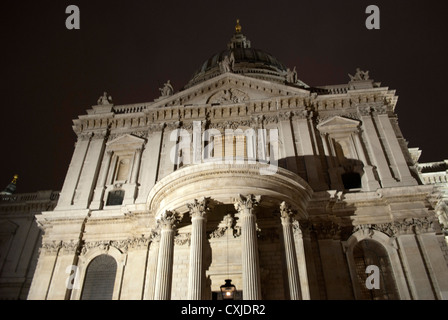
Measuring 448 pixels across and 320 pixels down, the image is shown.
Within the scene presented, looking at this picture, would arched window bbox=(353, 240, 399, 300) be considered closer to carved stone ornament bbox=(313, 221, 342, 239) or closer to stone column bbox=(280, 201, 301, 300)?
carved stone ornament bbox=(313, 221, 342, 239)

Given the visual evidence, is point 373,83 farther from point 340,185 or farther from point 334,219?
point 334,219

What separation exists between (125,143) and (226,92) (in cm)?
809

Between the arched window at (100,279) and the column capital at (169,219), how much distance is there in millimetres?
5577

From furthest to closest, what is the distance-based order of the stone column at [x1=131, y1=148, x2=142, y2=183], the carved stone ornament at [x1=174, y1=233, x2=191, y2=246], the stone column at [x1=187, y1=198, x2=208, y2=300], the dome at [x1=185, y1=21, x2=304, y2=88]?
the dome at [x1=185, y1=21, x2=304, y2=88] < the stone column at [x1=131, y1=148, x2=142, y2=183] < the carved stone ornament at [x1=174, y1=233, x2=191, y2=246] < the stone column at [x1=187, y1=198, x2=208, y2=300]

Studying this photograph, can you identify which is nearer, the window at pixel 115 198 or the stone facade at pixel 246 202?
the stone facade at pixel 246 202

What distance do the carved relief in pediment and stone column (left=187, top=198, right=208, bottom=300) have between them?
11085mm

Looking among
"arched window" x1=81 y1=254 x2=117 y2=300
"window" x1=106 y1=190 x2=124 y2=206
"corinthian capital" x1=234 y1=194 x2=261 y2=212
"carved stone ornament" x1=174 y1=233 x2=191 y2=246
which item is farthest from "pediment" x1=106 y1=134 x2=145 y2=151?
"corinthian capital" x1=234 y1=194 x2=261 y2=212

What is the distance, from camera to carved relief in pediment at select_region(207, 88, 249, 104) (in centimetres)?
2473

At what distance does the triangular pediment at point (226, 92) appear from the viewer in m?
24.6

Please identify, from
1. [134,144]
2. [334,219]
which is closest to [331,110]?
[334,219]

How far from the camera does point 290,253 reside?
14977mm

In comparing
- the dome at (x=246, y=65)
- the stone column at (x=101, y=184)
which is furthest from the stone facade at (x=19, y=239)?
the dome at (x=246, y=65)

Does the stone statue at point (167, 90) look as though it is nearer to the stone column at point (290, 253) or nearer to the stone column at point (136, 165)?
the stone column at point (136, 165)
